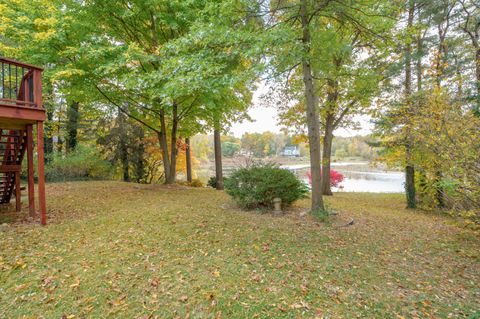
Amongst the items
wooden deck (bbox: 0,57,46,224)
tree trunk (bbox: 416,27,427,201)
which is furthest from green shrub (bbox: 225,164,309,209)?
tree trunk (bbox: 416,27,427,201)

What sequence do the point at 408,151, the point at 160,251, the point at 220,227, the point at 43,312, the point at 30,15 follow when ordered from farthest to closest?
the point at 408,151 → the point at 30,15 → the point at 220,227 → the point at 160,251 → the point at 43,312

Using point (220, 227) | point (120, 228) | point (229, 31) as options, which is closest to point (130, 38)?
point (229, 31)

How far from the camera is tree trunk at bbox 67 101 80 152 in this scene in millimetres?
11515

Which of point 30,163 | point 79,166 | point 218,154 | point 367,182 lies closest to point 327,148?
point 218,154

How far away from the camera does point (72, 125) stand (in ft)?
38.0

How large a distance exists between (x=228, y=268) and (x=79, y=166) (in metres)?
9.80

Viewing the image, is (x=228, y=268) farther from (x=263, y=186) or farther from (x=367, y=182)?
(x=367, y=182)

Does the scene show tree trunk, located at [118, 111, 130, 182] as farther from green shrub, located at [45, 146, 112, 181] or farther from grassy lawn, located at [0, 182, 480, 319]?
grassy lawn, located at [0, 182, 480, 319]

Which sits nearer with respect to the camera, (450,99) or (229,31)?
(229,31)

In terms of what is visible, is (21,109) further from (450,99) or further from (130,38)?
(450,99)

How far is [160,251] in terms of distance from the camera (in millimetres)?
3572

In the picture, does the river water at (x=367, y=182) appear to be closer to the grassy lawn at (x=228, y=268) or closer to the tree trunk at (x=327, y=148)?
the tree trunk at (x=327, y=148)

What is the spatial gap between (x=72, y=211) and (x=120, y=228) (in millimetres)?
1981

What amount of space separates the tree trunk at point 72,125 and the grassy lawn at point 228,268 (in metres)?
7.78
